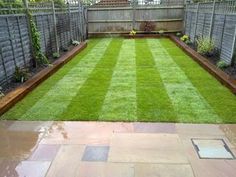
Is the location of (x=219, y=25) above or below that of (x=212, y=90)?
above

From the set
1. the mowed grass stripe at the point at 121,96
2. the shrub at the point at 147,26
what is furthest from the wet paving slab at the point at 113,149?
the shrub at the point at 147,26

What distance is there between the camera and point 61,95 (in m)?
4.70

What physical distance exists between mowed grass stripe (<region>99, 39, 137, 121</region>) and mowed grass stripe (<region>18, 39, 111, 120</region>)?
0.67 m

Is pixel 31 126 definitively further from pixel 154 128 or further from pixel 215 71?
pixel 215 71

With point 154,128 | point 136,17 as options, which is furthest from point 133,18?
point 154,128

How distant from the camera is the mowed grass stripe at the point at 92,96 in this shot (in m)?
3.84

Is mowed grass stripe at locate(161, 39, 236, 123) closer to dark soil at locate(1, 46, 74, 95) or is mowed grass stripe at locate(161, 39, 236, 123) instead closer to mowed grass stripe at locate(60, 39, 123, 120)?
mowed grass stripe at locate(60, 39, 123, 120)

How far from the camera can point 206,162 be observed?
2682 millimetres

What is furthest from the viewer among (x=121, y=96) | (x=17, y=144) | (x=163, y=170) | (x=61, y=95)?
(x=61, y=95)

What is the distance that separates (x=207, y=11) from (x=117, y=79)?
4500 mm

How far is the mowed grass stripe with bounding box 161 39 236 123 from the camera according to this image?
3869 mm

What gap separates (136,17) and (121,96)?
8858mm

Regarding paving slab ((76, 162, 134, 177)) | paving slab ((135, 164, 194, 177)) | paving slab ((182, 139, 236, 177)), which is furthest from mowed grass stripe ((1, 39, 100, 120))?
paving slab ((182, 139, 236, 177))

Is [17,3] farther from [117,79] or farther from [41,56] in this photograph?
[117,79]
